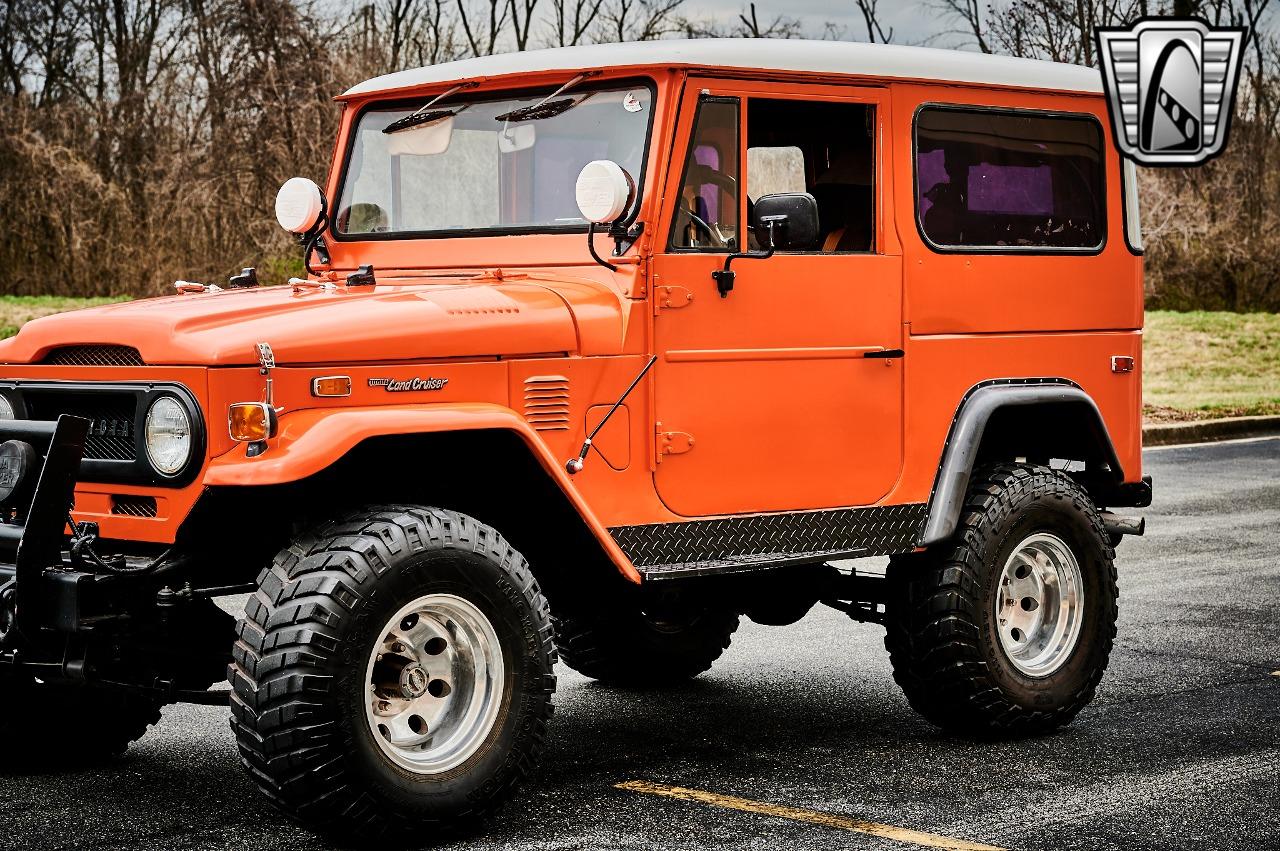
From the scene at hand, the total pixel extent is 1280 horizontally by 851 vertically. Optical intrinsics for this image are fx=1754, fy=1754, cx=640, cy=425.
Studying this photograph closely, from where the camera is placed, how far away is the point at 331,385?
16.6ft

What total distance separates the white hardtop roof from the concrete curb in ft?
38.1

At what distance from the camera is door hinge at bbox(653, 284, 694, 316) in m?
5.76

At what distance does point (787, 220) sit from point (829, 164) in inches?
31.2

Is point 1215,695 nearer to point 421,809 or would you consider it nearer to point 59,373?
point 421,809

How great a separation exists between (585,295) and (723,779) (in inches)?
67.1

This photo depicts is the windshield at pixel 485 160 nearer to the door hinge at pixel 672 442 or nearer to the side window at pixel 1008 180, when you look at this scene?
the door hinge at pixel 672 442

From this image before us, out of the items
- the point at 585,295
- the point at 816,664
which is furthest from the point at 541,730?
the point at 816,664

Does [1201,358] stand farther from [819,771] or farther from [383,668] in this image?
[383,668]

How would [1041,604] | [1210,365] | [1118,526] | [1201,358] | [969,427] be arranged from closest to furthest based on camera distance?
[969,427], [1041,604], [1118,526], [1210,365], [1201,358]

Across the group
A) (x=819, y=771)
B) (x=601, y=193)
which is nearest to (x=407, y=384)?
(x=601, y=193)

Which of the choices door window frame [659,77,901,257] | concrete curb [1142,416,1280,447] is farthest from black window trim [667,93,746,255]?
concrete curb [1142,416,1280,447]

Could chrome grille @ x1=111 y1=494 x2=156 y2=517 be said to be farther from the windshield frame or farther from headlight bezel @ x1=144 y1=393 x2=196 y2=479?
the windshield frame

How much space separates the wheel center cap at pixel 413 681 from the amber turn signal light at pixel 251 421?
2.62ft

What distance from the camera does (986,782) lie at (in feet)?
19.4
